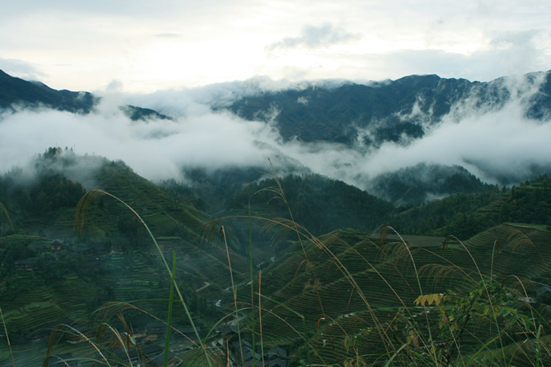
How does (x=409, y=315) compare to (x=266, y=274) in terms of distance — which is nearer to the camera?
(x=409, y=315)

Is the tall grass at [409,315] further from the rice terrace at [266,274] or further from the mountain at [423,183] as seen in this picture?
the mountain at [423,183]

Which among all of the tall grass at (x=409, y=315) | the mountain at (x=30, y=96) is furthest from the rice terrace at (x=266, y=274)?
the mountain at (x=30, y=96)

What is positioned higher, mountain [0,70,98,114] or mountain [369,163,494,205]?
mountain [0,70,98,114]

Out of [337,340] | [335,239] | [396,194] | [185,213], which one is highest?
[335,239]

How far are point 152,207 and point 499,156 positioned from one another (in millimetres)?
202438

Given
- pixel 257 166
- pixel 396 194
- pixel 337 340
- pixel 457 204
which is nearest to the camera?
pixel 337 340

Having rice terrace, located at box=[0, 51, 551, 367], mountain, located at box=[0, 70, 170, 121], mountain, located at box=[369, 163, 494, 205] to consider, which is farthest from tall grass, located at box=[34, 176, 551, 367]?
mountain, located at box=[0, 70, 170, 121]

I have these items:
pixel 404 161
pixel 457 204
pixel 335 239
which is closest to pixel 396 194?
pixel 404 161

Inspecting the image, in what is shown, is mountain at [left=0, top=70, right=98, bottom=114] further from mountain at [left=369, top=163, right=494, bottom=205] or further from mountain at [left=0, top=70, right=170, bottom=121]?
mountain at [left=369, top=163, right=494, bottom=205]

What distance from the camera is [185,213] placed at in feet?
220

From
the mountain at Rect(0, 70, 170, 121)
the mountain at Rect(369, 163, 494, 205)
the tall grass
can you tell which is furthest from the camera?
the mountain at Rect(0, 70, 170, 121)

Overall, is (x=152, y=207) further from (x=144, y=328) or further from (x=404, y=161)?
(x=404, y=161)

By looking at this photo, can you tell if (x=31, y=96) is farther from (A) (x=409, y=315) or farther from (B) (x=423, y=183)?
(A) (x=409, y=315)

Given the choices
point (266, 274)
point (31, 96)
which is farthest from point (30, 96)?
point (266, 274)
